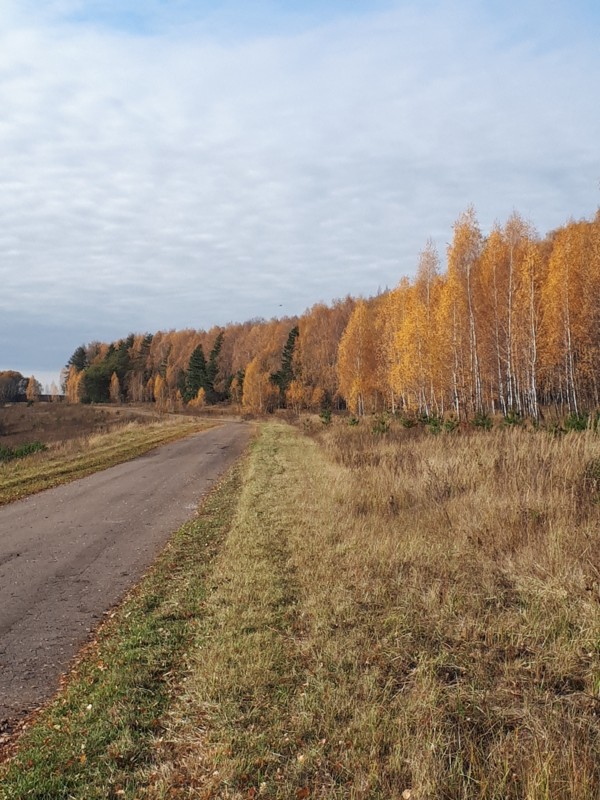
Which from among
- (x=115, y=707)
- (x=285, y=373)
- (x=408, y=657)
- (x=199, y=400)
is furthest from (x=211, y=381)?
(x=115, y=707)

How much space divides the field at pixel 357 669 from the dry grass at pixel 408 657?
0.05ft

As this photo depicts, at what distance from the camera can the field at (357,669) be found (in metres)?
2.96

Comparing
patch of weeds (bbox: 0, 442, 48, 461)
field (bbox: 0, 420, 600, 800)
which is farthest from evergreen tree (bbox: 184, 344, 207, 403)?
field (bbox: 0, 420, 600, 800)

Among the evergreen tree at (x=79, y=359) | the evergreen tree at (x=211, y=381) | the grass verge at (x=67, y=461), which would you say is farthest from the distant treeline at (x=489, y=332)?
the evergreen tree at (x=79, y=359)

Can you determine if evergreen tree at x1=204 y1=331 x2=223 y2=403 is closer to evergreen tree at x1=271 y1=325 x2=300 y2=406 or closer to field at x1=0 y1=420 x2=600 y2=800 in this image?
evergreen tree at x1=271 y1=325 x2=300 y2=406

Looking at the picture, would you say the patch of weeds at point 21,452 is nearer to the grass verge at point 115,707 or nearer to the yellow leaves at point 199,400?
the grass verge at point 115,707

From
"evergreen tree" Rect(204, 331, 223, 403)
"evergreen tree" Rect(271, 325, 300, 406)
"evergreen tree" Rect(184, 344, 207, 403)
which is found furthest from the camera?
"evergreen tree" Rect(184, 344, 207, 403)

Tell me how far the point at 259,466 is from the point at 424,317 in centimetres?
2172

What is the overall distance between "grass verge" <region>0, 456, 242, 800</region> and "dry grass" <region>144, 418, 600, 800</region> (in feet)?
0.54

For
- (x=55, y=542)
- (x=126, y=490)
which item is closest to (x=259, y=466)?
(x=126, y=490)

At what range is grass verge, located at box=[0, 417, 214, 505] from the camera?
13422mm

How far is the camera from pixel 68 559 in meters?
7.34

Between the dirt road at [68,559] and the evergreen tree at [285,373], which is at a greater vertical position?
the evergreen tree at [285,373]

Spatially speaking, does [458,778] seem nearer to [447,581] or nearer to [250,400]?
[447,581]
